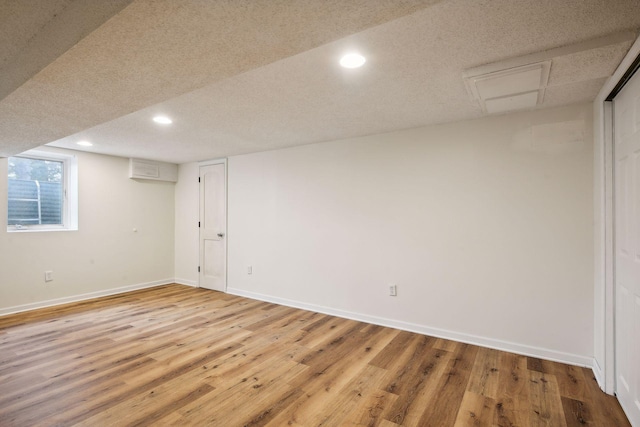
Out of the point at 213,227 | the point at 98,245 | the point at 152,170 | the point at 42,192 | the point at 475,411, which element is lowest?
the point at 475,411

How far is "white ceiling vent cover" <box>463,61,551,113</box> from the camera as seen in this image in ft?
6.48

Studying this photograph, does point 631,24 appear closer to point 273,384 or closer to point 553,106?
point 553,106

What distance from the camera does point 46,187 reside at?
14.3 feet

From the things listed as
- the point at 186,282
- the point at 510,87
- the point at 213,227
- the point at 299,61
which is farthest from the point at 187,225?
the point at 510,87

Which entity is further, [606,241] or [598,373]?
[598,373]

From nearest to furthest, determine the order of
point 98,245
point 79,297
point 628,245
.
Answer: point 628,245
point 79,297
point 98,245

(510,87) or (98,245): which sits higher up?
(510,87)

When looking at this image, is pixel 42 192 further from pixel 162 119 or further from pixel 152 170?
pixel 162 119

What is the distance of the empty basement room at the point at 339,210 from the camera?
59.9 inches

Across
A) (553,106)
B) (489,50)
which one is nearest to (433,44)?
(489,50)

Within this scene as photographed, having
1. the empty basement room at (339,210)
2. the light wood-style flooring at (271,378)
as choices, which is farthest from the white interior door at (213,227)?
the light wood-style flooring at (271,378)

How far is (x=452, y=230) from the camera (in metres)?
3.14

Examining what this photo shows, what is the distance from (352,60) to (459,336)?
2798mm

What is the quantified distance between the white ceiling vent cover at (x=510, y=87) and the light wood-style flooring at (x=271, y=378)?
2223 millimetres
